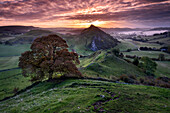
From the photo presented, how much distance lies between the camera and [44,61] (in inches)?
1025

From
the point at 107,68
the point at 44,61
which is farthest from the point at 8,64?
the point at 107,68

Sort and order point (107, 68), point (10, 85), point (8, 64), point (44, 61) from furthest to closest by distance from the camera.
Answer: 1. point (8, 64)
2. point (10, 85)
3. point (107, 68)
4. point (44, 61)

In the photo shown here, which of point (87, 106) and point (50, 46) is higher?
point (50, 46)

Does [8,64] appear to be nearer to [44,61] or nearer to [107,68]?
[44,61]

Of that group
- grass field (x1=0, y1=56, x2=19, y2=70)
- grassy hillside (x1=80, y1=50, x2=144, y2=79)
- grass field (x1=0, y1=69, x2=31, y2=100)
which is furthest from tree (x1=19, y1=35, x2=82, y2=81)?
grass field (x1=0, y1=56, x2=19, y2=70)

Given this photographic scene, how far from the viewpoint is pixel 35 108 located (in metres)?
16.2

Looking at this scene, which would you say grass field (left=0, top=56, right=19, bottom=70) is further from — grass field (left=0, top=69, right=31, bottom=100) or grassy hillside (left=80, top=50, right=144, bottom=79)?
grassy hillside (left=80, top=50, right=144, bottom=79)

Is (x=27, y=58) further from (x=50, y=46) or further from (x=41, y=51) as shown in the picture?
(x=50, y=46)

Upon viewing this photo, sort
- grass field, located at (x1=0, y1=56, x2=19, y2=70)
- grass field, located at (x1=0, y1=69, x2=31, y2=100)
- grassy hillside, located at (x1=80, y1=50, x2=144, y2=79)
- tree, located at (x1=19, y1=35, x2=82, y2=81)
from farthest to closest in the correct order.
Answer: grass field, located at (x1=0, y1=56, x2=19, y2=70) < grass field, located at (x1=0, y1=69, x2=31, y2=100) < grassy hillside, located at (x1=80, y1=50, x2=144, y2=79) < tree, located at (x1=19, y1=35, x2=82, y2=81)

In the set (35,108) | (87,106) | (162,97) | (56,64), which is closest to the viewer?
(87,106)

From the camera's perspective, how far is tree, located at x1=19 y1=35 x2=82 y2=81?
85.6 ft

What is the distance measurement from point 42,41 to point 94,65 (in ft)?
84.7

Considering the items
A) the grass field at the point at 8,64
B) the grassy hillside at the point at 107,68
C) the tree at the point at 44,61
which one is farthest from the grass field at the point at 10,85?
the grass field at the point at 8,64

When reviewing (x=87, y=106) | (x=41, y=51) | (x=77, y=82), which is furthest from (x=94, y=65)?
(x=87, y=106)
